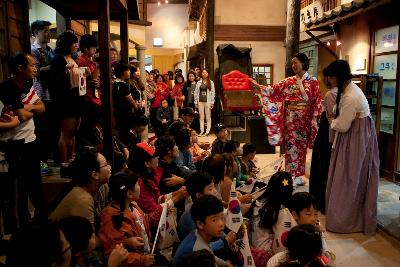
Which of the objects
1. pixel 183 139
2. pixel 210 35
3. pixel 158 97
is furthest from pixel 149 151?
pixel 210 35

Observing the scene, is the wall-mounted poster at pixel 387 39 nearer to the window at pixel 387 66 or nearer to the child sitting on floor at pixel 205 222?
the window at pixel 387 66

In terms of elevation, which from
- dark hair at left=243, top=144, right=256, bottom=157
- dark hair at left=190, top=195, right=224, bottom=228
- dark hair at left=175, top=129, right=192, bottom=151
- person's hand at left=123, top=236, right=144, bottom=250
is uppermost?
dark hair at left=175, top=129, right=192, bottom=151

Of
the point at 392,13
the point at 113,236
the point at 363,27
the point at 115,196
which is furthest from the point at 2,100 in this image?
the point at 363,27

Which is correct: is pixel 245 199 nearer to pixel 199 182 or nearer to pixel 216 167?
pixel 216 167

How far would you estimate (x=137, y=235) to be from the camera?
3.44 m

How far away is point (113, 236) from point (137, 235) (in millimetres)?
282

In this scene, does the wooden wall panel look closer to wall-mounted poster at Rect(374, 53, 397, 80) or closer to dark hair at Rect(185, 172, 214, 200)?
wall-mounted poster at Rect(374, 53, 397, 80)

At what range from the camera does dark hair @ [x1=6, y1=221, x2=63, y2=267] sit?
2084mm

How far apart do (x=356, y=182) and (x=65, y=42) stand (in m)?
4.27

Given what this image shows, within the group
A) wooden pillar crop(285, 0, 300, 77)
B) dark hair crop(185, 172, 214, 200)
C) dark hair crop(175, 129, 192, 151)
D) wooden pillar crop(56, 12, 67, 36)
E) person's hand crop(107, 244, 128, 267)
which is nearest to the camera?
person's hand crop(107, 244, 128, 267)

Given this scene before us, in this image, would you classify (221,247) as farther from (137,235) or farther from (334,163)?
(334,163)

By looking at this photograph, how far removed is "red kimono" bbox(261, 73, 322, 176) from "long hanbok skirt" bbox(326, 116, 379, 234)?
2.17m

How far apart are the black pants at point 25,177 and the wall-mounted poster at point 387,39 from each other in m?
6.87

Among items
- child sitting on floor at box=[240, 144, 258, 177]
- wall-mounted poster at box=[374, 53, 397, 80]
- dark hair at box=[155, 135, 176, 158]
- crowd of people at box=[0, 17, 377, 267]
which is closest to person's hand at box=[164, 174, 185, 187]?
crowd of people at box=[0, 17, 377, 267]
